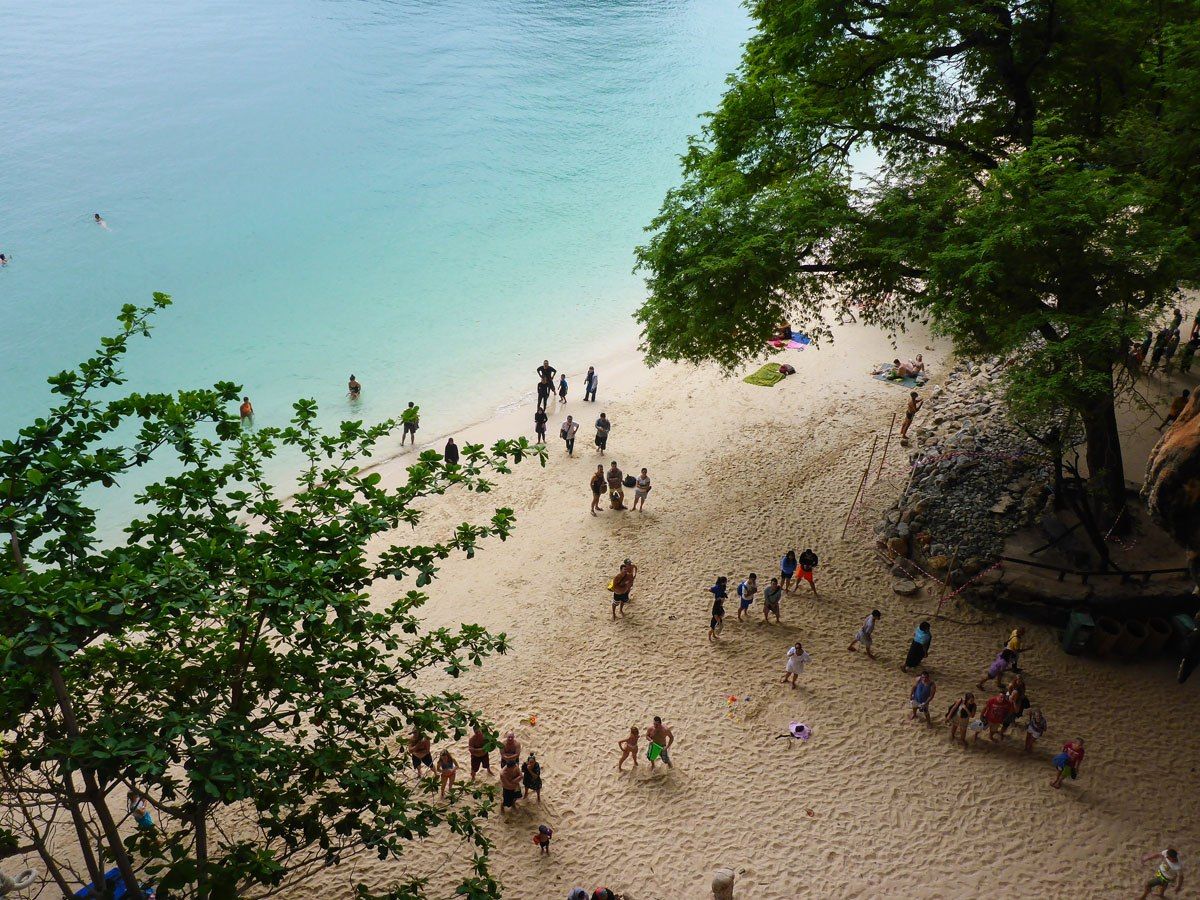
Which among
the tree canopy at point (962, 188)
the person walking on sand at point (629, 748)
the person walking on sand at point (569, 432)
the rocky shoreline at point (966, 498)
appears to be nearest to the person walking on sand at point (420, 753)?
the person walking on sand at point (629, 748)

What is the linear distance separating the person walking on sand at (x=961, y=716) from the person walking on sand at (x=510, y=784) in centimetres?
625

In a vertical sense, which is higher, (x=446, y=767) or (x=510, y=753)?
(x=510, y=753)

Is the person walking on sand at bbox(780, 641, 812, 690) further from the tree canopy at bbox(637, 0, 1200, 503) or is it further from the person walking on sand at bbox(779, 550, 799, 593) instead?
the tree canopy at bbox(637, 0, 1200, 503)

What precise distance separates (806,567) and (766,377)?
395 inches

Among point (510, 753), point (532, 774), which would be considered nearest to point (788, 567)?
point (532, 774)

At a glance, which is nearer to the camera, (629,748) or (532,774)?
(532,774)

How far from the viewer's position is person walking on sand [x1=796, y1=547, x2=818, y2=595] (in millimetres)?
15461

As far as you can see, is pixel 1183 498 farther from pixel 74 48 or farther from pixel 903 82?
pixel 74 48

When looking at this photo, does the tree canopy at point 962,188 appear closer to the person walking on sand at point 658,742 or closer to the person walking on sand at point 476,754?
the person walking on sand at point 658,742

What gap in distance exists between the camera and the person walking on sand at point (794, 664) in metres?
13.3

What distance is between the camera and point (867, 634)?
13.8m

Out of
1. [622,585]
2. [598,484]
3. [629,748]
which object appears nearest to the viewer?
[629,748]

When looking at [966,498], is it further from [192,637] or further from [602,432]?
[192,637]

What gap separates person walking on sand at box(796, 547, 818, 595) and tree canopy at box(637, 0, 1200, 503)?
153 inches
